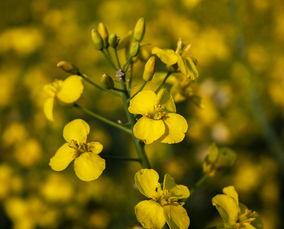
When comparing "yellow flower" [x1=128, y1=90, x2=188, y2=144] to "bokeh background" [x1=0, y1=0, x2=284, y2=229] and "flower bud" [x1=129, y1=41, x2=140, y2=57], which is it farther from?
"bokeh background" [x1=0, y1=0, x2=284, y2=229]

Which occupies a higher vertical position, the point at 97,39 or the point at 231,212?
the point at 97,39

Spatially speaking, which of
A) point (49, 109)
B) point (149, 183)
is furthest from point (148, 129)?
point (49, 109)

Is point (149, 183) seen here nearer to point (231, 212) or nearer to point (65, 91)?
point (231, 212)

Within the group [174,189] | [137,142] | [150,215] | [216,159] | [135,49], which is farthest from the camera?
[216,159]

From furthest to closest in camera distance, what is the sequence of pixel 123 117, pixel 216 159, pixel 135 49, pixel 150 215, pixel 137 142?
pixel 123 117 → pixel 216 159 → pixel 135 49 → pixel 137 142 → pixel 150 215

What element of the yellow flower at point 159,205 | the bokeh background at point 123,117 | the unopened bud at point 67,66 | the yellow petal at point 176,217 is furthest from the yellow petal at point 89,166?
the bokeh background at point 123,117

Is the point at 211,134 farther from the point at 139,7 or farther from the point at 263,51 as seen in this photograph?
the point at 139,7

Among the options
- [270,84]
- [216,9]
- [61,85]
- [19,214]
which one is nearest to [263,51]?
[270,84]

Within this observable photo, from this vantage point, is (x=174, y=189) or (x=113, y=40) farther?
(x=113, y=40)
